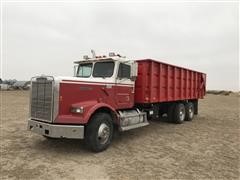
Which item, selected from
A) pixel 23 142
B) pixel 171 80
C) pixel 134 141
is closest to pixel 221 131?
pixel 171 80

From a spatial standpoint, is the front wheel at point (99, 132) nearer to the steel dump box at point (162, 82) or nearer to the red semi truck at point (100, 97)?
the red semi truck at point (100, 97)

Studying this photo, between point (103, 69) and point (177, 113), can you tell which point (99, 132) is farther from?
point (177, 113)

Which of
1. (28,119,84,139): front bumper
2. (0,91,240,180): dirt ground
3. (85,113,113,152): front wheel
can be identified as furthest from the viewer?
(85,113,113,152): front wheel

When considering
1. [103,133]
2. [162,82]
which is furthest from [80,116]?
[162,82]

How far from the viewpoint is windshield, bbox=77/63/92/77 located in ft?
27.8

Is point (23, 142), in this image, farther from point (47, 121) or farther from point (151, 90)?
point (151, 90)

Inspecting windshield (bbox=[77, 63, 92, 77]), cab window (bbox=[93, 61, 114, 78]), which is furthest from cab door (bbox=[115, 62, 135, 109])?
windshield (bbox=[77, 63, 92, 77])

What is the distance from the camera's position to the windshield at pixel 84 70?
847 cm

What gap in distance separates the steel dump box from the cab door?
1.92ft

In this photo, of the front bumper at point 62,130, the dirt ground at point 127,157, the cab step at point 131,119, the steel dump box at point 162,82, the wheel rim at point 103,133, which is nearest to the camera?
the dirt ground at point 127,157

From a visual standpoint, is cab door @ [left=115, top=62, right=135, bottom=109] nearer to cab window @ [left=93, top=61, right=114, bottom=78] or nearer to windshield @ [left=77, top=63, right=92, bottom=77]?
cab window @ [left=93, top=61, right=114, bottom=78]

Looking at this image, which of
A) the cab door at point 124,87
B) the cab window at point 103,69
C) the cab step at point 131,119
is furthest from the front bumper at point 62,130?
the cab window at point 103,69

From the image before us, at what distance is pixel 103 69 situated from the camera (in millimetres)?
8141

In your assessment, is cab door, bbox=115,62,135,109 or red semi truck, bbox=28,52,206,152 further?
cab door, bbox=115,62,135,109
